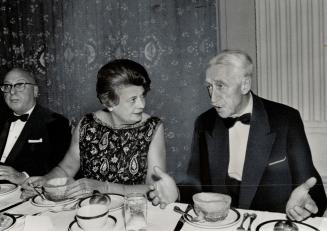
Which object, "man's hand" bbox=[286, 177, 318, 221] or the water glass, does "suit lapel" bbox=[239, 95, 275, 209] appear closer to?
"man's hand" bbox=[286, 177, 318, 221]

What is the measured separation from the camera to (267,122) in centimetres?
210

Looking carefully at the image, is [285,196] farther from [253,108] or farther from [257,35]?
[257,35]

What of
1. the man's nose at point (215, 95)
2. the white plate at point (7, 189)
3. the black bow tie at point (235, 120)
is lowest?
the white plate at point (7, 189)

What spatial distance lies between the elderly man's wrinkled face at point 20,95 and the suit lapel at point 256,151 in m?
1.88

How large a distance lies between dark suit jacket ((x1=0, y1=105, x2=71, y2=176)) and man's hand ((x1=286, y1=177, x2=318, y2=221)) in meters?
1.95

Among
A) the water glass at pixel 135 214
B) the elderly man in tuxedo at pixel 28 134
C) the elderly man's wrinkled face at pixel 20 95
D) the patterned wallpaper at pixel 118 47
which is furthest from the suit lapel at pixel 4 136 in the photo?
the water glass at pixel 135 214

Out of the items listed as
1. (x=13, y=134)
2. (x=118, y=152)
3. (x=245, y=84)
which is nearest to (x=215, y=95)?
(x=245, y=84)

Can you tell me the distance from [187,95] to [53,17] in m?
1.63

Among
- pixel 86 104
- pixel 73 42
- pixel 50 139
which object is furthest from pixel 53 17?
pixel 50 139

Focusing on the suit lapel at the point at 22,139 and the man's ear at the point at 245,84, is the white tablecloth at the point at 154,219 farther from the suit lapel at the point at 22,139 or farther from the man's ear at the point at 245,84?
the suit lapel at the point at 22,139

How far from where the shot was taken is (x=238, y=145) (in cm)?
231

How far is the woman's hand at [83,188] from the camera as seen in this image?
176cm

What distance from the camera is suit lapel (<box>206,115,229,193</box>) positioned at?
7.30 ft

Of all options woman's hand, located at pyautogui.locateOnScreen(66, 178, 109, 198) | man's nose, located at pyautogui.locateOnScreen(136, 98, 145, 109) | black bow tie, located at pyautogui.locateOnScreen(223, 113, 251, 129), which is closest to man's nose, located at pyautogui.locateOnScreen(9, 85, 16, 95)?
man's nose, located at pyautogui.locateOnScreen(136, 98, 145, 109)
